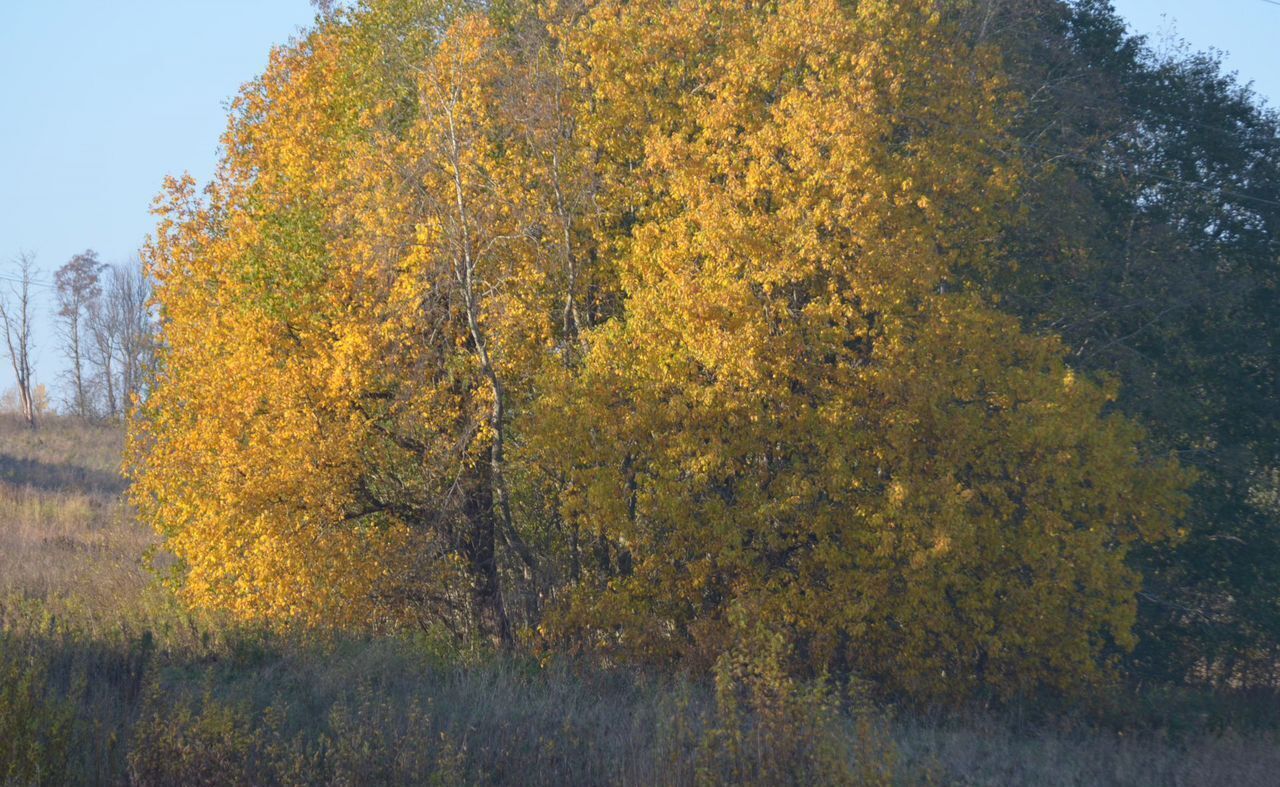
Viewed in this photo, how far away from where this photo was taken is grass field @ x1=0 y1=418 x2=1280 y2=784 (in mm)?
7016

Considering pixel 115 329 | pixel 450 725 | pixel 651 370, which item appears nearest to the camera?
pixel 450 725

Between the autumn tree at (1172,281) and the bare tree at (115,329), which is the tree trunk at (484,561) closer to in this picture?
the autumn tree at (1172,281)

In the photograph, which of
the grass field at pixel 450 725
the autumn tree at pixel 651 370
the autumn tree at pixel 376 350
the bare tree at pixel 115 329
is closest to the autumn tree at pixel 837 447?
the autumn tree at pixel 651 370

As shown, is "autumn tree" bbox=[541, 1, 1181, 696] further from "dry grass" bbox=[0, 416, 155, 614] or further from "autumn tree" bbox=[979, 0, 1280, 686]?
"dry grass" bbox=[0, 416, 155, 614]

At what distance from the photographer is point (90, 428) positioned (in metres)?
43.7

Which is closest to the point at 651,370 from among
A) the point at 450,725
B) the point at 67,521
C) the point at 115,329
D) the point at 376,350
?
the point at 376,350

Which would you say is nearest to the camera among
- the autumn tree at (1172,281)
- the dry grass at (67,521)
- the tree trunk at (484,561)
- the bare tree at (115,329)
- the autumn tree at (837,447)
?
the autumn tree at (837,447)

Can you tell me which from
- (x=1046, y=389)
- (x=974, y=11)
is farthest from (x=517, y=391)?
(x=974, y=11)

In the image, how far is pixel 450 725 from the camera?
812 cm

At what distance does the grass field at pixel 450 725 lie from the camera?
702 centimetres

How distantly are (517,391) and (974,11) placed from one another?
31.9 feet

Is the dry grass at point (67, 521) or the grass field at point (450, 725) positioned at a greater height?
the dry grass at point (67, 521)

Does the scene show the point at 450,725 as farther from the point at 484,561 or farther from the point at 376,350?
the point at 484,561

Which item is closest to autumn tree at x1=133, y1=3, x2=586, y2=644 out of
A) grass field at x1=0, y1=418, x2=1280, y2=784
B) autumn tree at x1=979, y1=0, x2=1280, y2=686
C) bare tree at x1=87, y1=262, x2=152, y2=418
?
grass field at x1=0, y1=418, x2=1280, y2=784
